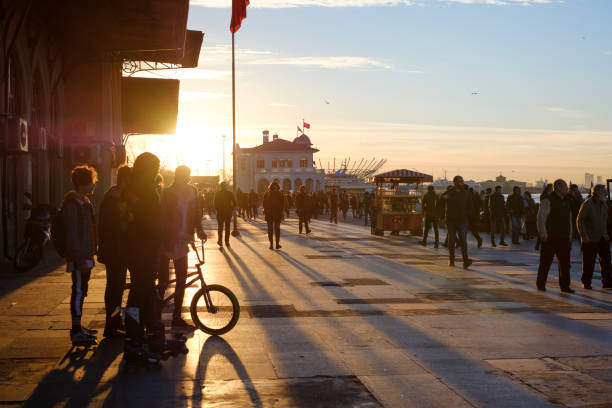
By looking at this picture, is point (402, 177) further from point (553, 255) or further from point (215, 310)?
point (215, 310)

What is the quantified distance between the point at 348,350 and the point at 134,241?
2107mm

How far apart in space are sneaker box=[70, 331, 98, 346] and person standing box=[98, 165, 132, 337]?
14.5 inches

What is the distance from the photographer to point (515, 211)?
22828 mm

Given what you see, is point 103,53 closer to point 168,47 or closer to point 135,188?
point 168,47

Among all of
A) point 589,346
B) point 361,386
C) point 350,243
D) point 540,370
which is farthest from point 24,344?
point 350,243

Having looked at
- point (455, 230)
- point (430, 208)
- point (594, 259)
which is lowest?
point (594, 259)

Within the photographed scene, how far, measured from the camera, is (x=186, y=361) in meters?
6.60

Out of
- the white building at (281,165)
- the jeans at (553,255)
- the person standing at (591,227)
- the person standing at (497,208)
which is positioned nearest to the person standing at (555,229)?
the jeans at (553,255)

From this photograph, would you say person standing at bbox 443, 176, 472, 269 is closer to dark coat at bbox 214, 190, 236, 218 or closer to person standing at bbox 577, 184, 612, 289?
person standing at bbox 577, 184, 612, 289

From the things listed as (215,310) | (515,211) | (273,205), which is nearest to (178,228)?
(215,310)

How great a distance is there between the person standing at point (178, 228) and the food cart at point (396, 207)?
18.4m

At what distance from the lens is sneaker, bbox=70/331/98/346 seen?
6977mm

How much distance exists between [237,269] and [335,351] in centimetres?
A: 769

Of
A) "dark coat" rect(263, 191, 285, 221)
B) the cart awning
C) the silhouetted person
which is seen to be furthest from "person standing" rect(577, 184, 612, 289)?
the cart awning
